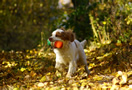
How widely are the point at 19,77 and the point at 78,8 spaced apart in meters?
3.23

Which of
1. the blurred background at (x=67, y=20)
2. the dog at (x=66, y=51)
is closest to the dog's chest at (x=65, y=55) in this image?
the dog at (x=66, y=51)

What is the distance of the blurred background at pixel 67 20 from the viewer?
6.06 metres

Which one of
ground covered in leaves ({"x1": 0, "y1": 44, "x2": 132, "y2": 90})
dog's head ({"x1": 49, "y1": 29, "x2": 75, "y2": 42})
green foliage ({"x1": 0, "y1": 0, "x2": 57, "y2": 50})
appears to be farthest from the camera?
green foliage ({"x1": 0, "y1": 0, "x2": 57, "y2": 50})

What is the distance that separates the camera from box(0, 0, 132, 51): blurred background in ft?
19.9

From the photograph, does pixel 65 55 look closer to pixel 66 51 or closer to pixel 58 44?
pixel 66 51

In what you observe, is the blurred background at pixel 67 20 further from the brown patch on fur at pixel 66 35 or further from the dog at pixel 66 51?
the brown patch on fur at pixel 66 35

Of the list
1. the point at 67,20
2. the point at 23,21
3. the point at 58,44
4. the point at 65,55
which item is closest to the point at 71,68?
the point at 65,55

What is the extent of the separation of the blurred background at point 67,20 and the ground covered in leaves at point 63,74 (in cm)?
51

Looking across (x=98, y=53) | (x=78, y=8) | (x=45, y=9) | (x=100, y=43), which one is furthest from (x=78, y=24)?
(x=45, y=9)

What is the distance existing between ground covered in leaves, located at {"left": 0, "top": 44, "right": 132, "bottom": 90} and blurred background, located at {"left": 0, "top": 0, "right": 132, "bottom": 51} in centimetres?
51

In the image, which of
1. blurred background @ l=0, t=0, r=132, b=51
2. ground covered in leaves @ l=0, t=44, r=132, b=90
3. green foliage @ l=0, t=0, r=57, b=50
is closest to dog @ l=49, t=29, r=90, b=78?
ground covered in leaves @ l=0, t=44, r=132, b=90

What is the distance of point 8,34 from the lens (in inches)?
376

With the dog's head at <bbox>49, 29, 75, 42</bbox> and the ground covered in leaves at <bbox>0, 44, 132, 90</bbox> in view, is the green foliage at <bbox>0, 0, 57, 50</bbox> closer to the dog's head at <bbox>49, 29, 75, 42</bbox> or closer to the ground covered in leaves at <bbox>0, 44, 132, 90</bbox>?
the ground covered in leaves at <bbox>0, 44, 132, 90</bbox>

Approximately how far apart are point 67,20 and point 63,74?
3.11 m
